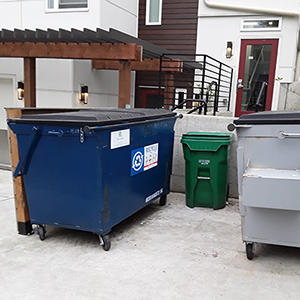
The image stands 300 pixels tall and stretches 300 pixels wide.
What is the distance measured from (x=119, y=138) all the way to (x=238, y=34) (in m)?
7.34

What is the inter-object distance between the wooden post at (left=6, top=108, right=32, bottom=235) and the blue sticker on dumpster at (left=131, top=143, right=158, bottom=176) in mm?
1206

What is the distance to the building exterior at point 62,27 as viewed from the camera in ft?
28.9

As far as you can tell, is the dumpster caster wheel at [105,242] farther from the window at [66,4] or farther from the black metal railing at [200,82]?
the window at [66,4]

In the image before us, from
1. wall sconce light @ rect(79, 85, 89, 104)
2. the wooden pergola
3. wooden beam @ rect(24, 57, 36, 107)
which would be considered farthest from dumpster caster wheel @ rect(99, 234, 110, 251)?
wall sconce light @ rect(79, 85, 89, 104)

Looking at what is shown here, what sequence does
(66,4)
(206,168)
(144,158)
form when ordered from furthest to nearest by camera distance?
(66,4)
(206,168)
(144,158)

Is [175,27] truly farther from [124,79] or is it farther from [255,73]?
[124,79]

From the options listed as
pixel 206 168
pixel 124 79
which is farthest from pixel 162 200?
pixel 124 79

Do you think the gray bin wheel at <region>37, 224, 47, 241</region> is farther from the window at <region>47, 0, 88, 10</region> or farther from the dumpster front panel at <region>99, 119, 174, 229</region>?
the window at <region>47, 0, 88, 10</region>

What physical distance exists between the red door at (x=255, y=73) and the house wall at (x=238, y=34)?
13cm

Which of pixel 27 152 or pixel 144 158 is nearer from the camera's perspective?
pixel 27 152

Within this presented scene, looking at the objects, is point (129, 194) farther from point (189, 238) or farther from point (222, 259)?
point (222, 259)

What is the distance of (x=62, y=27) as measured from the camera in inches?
355

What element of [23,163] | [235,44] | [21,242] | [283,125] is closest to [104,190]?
[23,163]

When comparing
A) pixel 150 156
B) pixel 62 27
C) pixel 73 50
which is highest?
pixel 62 27
